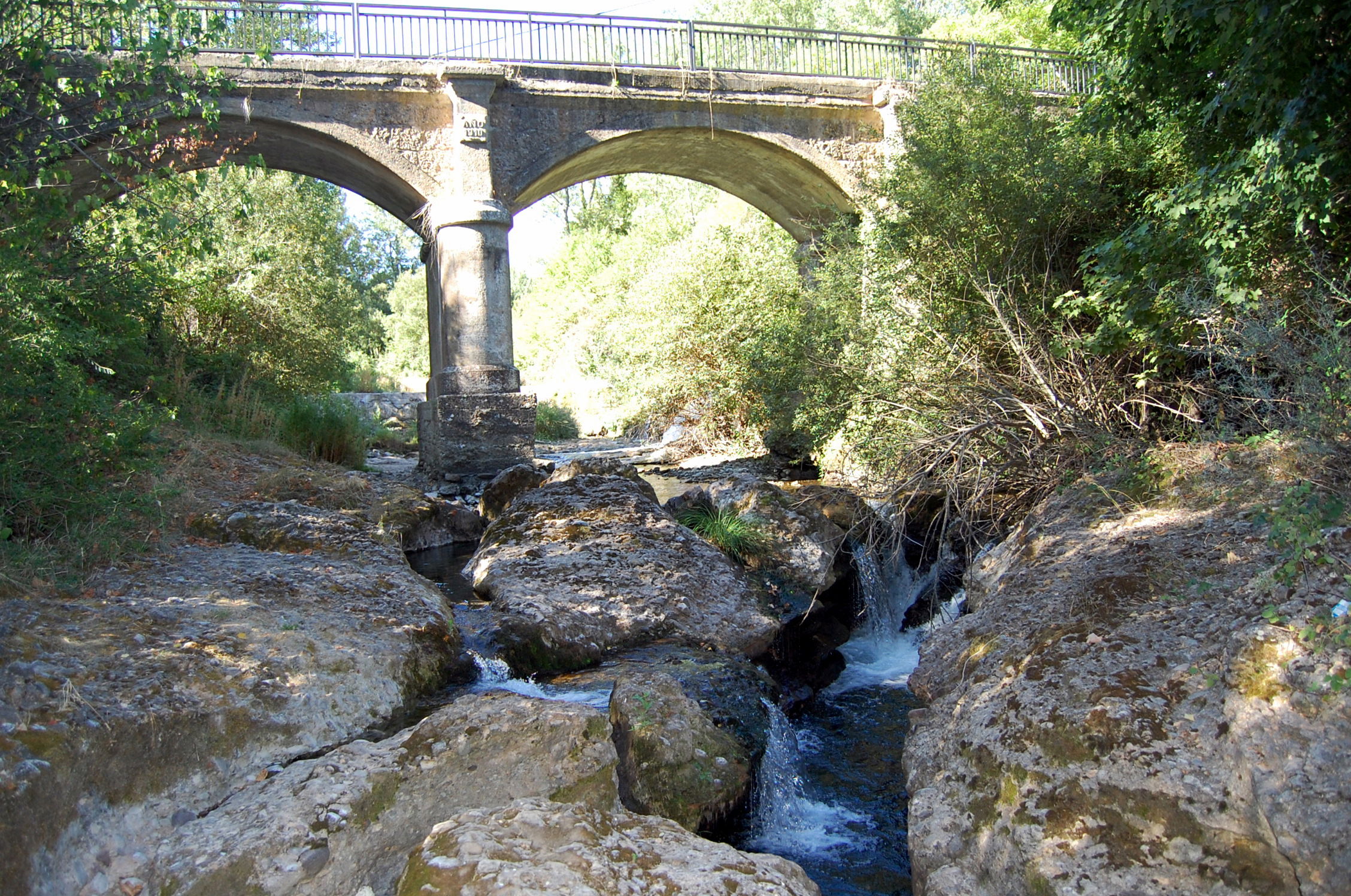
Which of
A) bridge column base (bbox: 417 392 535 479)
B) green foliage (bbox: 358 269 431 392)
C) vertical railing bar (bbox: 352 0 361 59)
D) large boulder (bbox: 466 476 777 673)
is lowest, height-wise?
large boulder (bbox: 466 476 777 673)

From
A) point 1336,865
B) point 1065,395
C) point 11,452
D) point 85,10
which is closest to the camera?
point 1336,865

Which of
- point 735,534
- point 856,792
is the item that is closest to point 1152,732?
point 856,792

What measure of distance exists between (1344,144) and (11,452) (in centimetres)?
732

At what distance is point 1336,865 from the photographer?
2.56m

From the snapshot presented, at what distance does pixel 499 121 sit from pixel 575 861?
10188 millimetres

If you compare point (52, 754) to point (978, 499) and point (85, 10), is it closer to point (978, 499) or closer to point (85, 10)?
point (85, 10)

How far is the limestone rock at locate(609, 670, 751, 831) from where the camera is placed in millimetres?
3695

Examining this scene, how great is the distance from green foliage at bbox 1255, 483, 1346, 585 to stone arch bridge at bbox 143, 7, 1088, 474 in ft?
24.8

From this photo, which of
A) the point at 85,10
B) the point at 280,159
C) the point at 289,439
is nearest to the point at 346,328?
the point at 280,159

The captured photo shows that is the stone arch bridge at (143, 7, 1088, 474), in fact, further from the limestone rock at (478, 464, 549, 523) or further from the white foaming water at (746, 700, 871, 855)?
the white foaming water at (746, 700, 871, 855)

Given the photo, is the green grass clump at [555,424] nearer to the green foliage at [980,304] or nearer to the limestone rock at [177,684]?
the green foliage at [980,304]

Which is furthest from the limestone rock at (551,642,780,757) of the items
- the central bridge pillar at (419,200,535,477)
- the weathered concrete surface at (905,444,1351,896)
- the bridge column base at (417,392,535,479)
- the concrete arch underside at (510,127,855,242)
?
the concrete arch underside at (510,127,855,242)

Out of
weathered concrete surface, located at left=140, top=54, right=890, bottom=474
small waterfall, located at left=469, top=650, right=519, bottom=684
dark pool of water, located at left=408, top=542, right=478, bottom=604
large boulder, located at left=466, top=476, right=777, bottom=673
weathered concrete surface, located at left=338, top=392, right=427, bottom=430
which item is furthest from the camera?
weathered concrete surface, located at left=338, top=392, right=427, bottom=430

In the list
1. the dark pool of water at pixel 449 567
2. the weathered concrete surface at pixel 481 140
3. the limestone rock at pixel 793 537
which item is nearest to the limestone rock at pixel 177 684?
the dark pool of water at pixel 449 567
